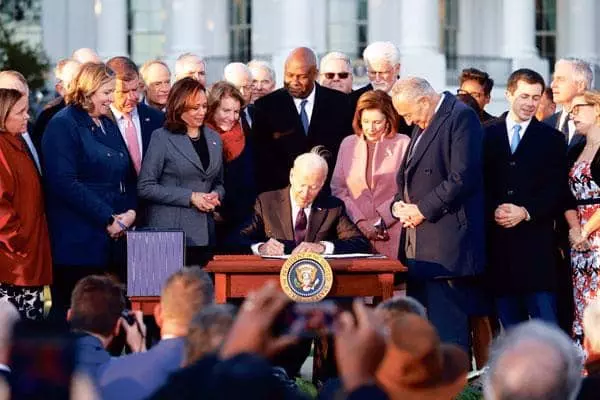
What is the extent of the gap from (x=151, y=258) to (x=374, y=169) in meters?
1.84

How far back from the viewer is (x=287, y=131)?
12.9 meters

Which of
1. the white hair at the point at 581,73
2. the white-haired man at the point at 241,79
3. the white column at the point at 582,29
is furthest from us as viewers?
the white column at the point at 582,29

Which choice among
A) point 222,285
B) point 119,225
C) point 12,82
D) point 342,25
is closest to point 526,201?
point 222,285

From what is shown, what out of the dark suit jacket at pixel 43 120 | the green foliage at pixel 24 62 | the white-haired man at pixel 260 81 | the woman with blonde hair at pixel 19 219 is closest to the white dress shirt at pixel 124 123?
the dark suit jacket at pixel 43 120

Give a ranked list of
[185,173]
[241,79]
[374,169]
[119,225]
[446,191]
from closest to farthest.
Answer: [446,191], [119,225], [185,173], [374,169], [241,79]

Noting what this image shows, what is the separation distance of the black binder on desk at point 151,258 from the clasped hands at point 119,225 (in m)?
0.45

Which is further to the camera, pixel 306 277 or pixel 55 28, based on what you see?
pixel 55 28

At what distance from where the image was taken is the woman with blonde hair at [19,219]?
1124cm

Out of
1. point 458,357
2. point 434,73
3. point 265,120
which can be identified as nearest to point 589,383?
point 458,357

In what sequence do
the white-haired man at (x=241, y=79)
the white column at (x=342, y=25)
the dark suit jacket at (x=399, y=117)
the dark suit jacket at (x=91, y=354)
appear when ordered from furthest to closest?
the white column at (x=342, y=25) < the white-haired man at (x=241, y=79) < the dark suit jacket at (x=399, y=117) < the dark suit jacket at (x=91, y=354)

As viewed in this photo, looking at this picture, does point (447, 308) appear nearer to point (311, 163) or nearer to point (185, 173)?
point (311, 163)

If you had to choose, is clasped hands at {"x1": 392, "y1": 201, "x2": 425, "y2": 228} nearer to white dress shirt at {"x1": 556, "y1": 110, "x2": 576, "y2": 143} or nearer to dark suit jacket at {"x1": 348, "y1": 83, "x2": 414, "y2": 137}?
dark suit jacket at {"x1": 348, "y1": 83, "x2": 414, "y2": 137}

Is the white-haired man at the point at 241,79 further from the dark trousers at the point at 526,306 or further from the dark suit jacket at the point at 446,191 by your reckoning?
the dark trousers at the point at 526,306

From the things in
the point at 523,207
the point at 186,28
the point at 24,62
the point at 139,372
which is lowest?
the point at 139,372
